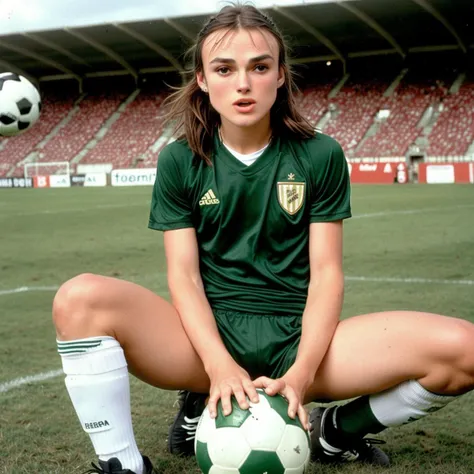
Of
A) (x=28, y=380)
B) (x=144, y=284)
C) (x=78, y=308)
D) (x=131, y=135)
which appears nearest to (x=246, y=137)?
(x=78, y=308)

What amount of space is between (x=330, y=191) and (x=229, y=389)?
82 cm

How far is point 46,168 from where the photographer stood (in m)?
35.5

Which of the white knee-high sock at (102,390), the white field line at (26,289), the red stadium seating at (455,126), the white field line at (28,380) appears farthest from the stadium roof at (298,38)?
the white knee-high sock at (102,390)

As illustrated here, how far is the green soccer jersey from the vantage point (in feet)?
8.34

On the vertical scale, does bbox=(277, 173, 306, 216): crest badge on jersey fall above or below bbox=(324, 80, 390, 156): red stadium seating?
above

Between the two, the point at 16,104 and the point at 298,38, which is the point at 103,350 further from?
the point at 298,38

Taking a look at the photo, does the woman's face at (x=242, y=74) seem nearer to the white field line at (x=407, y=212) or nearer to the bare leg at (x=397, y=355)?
the bare leg at (x=397, y=355)

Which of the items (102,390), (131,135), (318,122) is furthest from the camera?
(131,135)

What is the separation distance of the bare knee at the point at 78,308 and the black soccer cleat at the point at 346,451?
87 centimetres

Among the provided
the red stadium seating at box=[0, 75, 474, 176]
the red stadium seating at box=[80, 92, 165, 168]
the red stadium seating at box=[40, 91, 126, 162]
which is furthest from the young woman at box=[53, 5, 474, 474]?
the red stadium seating at box=[40, 91, 126, 162]

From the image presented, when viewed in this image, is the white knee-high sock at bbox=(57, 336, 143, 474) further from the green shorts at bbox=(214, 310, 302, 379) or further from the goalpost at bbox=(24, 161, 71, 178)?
the goalpost at bbox=(24, 161, 71, 178)

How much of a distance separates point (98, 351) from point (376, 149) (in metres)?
28.8

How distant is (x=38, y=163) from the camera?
3575 cm

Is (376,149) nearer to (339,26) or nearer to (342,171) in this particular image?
(339,26)
